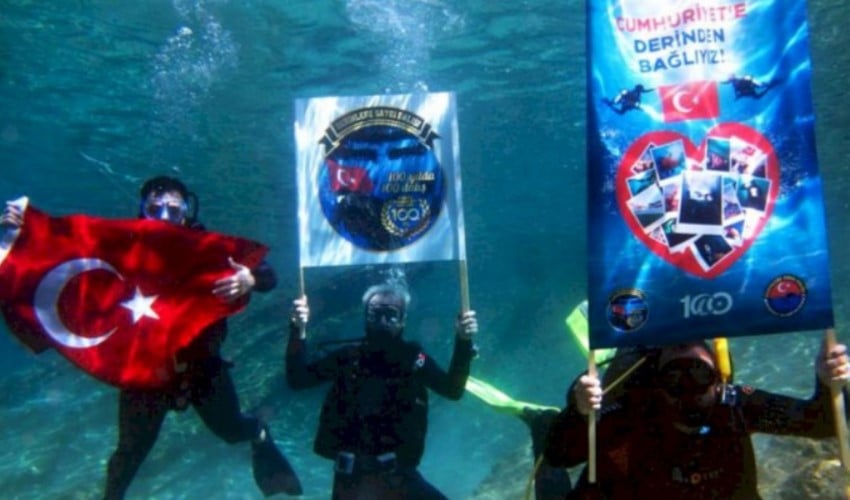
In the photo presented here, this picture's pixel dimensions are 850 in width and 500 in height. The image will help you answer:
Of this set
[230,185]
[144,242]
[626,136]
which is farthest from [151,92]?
[626,136]

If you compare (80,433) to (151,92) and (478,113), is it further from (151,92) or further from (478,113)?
(478,113)

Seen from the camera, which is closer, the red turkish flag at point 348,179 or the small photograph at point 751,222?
the small photograph at point 751,222

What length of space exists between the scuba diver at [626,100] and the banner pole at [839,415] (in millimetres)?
1587

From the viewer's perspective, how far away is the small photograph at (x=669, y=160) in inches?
139

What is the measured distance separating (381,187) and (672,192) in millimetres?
2219

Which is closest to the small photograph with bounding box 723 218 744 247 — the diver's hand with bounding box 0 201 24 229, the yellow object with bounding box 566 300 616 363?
the yellow object with bounding box 566 300 616 363

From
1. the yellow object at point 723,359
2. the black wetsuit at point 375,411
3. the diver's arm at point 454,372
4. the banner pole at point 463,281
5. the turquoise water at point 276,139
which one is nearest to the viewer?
the yellow object at point 723,359

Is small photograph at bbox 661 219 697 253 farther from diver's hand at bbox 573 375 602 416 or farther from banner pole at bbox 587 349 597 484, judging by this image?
diver's hand at bbox 573 375 602 416

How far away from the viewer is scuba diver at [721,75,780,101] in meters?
3.54

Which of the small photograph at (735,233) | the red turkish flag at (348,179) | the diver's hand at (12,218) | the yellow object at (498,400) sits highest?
the red turkish flag at (348,179)

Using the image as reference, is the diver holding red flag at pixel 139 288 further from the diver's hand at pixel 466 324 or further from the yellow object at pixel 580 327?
the yellow object at pixel 580 327

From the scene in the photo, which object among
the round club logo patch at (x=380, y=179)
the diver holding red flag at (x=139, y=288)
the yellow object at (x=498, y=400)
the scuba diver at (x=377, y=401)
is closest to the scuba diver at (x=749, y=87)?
the round club logo patch at (x=380, y=179)

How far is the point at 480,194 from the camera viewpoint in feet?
105

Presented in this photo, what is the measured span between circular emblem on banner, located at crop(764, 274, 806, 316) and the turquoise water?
14.4ft
